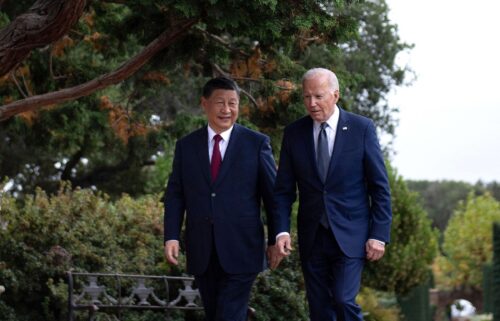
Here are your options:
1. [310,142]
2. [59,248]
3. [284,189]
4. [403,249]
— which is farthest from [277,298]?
[403,249]

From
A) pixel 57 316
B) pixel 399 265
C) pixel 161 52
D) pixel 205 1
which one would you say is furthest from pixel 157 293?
pixel 399 265

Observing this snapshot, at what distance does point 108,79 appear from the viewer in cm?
1048

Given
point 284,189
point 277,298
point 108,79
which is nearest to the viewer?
point 284,189

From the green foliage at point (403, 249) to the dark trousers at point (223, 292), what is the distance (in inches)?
465

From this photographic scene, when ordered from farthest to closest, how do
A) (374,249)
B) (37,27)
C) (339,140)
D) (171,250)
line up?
1. (37,27)
2. (171,250)
3. (339,140)
4. (374,249)

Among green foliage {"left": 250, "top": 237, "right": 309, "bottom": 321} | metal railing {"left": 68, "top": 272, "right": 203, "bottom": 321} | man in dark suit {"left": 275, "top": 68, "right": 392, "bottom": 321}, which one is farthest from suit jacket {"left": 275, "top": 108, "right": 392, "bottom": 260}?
green foliage {"left": 250, "top": 237, "right": 309, "bottom": 321}

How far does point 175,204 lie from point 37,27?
9.29ft

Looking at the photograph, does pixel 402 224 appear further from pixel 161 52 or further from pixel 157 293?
pixel 161 52

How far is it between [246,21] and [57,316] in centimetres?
520

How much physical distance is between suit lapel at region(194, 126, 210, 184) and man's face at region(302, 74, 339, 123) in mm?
802

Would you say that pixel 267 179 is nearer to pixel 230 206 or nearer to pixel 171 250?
pixel 230 206

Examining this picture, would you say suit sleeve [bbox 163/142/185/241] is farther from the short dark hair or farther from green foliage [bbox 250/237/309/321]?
green foliage [bbox 250/237/309/321]

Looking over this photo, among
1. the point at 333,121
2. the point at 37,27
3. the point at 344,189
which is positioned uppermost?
the point at 37,27

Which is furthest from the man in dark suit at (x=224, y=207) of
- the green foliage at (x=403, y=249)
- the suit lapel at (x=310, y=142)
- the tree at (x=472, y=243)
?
the tree at (x=472, y=243)
